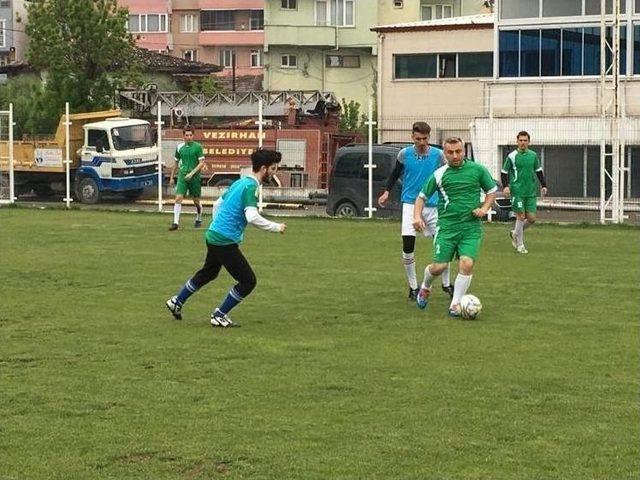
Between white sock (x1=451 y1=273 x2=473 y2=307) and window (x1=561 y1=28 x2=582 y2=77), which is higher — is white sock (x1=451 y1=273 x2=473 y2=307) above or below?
below

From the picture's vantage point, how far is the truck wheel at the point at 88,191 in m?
40.1

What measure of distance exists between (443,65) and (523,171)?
30.9 metres

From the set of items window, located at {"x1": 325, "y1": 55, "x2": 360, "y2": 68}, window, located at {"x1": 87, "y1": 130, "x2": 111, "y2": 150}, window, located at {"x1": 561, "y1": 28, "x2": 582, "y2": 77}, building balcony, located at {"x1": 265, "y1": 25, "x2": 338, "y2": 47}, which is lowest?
window, located at {"x1": 87, "y1": 130, "x2": 111, "y2": 150}

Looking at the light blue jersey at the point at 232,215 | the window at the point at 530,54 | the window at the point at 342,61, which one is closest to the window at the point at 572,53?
the window at the point at 530,54

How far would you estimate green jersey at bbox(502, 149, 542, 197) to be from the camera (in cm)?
2091

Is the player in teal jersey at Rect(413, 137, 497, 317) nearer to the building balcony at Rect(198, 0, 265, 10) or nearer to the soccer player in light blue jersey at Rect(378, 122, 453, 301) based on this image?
the soccer player in light blue jersey at Rect(378, 122, 453, 301)

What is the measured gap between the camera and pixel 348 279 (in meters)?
16.5

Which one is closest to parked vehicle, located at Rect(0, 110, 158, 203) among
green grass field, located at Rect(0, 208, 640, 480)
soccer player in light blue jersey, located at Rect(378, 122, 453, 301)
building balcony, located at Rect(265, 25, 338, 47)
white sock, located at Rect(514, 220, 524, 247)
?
white sock, located at Rect(514, 220, 524, 247)

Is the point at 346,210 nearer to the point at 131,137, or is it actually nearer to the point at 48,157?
the point at 131,137

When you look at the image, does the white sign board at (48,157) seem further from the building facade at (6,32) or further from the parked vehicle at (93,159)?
the building facade at (6,32)

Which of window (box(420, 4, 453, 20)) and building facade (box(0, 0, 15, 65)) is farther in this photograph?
building facade (box(0, 0, 15, 65))

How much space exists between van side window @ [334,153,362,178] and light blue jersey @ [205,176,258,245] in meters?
18.0

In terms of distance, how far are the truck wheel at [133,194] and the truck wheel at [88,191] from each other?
1228 millimetres

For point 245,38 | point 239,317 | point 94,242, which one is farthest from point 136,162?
point 245,38
